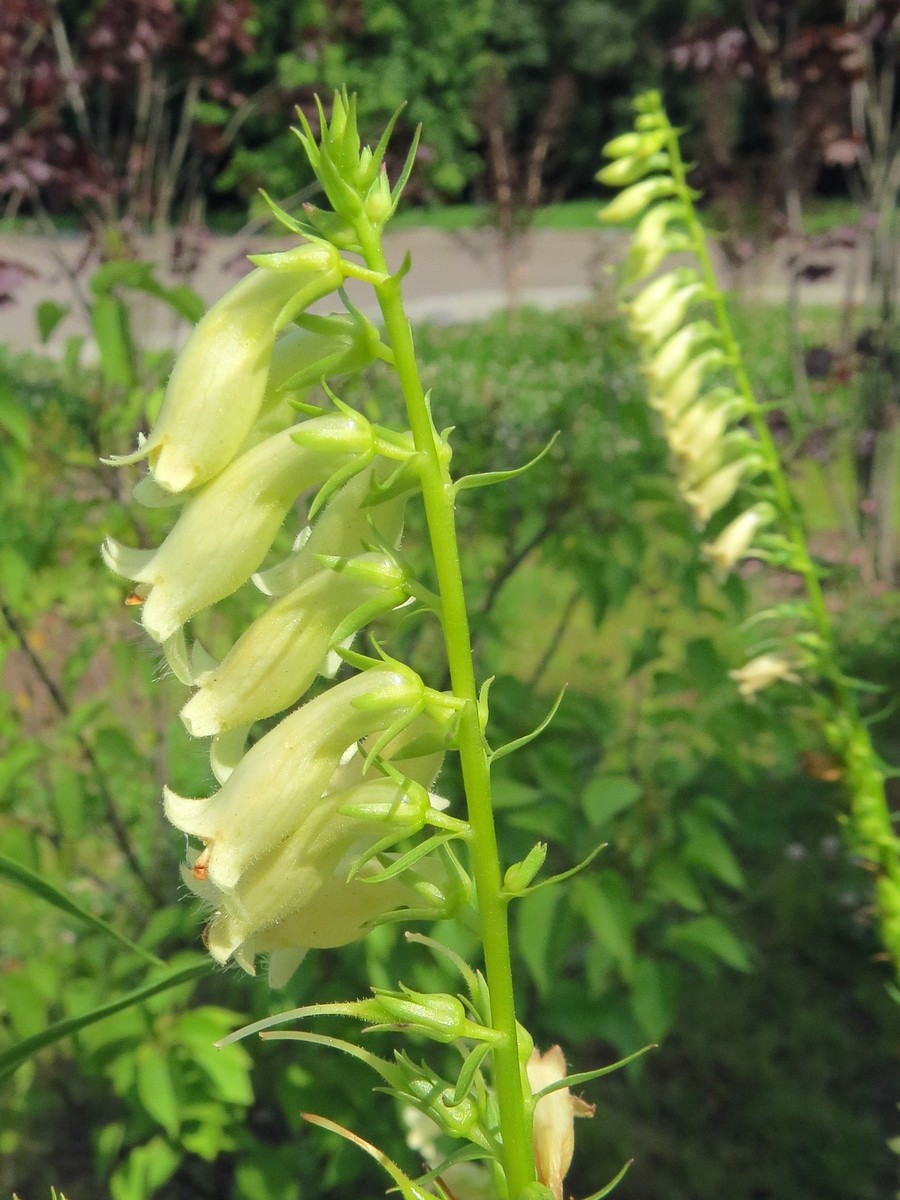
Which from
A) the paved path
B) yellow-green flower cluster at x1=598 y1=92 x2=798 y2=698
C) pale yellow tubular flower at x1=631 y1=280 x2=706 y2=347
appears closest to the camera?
yellow-green flower cluster at x1=598 y1=92 x2=798 y2=698

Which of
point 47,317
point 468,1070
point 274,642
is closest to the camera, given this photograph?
point 468,1070

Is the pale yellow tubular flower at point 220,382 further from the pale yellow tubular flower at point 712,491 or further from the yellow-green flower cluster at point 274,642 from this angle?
the pale yellow tubular flower at point 712,491

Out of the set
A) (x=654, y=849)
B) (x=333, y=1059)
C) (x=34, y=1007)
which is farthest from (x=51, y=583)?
(x=654, y=849)

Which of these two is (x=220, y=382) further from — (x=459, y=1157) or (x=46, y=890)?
(x=459, y=1157)

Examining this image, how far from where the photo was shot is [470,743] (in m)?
0.63

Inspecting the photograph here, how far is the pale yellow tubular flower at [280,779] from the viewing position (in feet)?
2.32

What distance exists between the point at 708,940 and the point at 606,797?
0.32 metres

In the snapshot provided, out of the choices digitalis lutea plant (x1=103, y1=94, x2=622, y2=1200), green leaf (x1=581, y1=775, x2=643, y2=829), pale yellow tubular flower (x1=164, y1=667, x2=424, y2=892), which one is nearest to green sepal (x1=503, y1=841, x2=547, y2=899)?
digitalis lutea plant (x1=103, y1=94, x2=622, y2=1200)

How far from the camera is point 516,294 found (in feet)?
33.0

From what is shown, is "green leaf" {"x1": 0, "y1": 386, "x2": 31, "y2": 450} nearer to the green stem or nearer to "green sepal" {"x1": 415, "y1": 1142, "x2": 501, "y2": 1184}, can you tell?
the green stem

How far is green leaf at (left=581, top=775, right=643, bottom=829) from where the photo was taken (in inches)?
60.2

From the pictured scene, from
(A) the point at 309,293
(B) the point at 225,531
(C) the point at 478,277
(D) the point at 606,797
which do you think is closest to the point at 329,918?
(B) the point at 225,531

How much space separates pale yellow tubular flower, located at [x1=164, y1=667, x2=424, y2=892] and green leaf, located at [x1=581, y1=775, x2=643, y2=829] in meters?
0.85

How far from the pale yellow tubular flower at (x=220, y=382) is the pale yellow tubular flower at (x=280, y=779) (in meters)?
0.17
